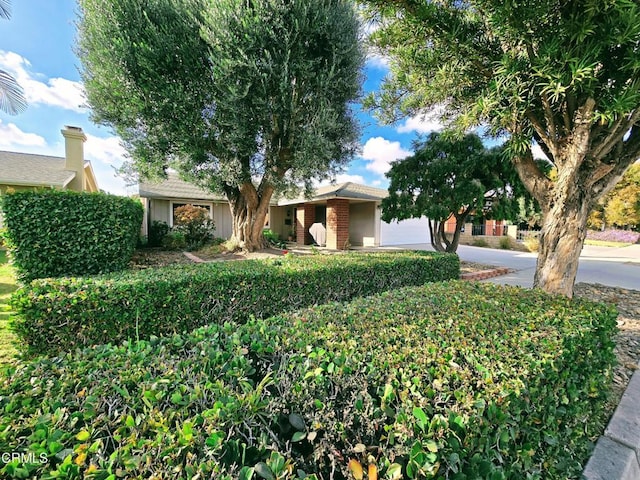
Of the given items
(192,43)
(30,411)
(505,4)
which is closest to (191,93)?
(192,43)

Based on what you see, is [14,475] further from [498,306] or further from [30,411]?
[498,306]

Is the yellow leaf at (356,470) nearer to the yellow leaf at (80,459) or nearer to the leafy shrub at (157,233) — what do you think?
the yellow leaf at (80,459)

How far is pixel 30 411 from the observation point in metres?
1.10

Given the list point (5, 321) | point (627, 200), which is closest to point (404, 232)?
point (5, 321)

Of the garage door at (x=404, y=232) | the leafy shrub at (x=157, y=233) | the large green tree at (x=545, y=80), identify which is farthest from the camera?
the garage door at (x=404, y=232)

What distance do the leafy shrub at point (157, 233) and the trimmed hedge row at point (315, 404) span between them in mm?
13171

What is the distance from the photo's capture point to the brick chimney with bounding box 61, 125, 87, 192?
441 inches

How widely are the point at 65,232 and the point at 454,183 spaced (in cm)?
993

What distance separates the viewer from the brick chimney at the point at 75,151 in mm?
11195

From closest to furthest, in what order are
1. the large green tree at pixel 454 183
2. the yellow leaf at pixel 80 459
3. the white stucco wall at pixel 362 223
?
the yellow leaf at pixel 80 459
the large green tree at pixel 454 183
the white stucco wall at pixel 362 223

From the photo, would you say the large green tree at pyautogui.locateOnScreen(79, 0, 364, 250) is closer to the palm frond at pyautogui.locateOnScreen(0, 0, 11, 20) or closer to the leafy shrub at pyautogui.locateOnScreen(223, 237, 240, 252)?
the palm frond at pyautogui.locateOnScreen(0, 0, 11, 20)

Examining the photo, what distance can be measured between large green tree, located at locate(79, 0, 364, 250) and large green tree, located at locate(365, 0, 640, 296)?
11.9 ft

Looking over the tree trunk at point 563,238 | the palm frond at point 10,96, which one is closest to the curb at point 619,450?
the tree trunk at point 563,238

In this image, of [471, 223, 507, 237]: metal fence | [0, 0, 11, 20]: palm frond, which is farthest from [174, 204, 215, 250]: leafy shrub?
[471, 223, 507, 237]: metal fence
